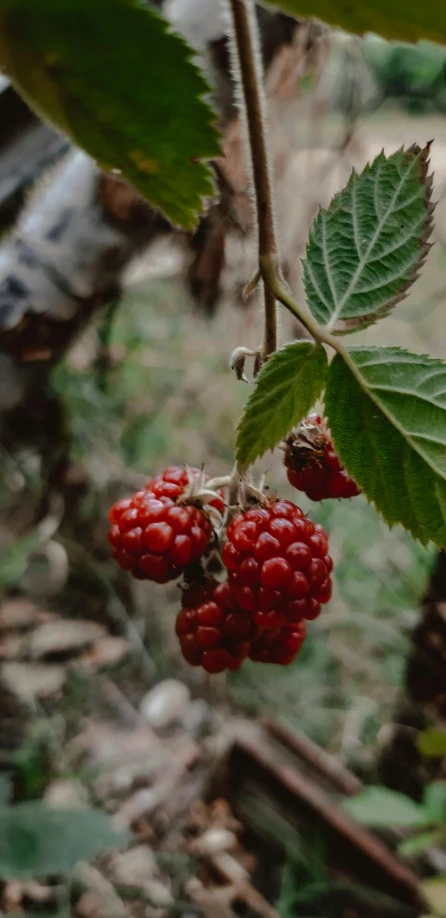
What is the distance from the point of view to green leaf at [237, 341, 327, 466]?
Result: 13.4 inches

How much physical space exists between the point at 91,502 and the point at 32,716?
0.46m

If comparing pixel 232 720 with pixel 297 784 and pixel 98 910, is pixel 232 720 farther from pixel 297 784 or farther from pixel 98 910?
pixel 98 910

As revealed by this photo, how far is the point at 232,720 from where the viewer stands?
159cm

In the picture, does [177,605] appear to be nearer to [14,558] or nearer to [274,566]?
[14,558]

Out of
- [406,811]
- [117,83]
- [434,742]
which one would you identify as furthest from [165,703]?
[117,83]

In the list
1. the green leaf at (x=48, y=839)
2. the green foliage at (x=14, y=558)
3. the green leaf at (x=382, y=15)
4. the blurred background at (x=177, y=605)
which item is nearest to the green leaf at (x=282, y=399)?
the green leaf at (x=382, y=15)

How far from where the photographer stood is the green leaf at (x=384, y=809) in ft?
3.72

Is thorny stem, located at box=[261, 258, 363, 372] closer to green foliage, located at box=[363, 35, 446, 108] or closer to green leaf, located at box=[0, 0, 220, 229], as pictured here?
green leaf, located at box=[0, 0, 220, 229]

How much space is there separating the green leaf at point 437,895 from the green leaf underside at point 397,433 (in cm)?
90

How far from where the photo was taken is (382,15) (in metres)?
0.19

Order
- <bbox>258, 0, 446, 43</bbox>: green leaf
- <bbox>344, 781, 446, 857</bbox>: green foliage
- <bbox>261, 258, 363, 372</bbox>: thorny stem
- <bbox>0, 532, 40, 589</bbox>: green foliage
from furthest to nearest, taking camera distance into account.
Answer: <bbox>0, 532, 40, 589</bbox>: green foliage
<bbox>344, 781, 446, 857</bbox>: green foliage
<bbox>261, 258, 363, 372</bbox>: thorny stem
<bbox>258, 0, 446, 43</bbox>: green leaf

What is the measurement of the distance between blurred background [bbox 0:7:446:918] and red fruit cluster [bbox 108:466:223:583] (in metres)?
0.60

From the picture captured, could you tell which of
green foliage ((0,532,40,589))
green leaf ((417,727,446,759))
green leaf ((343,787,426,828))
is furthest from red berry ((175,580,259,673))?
green foliage ((0,532,40,589))

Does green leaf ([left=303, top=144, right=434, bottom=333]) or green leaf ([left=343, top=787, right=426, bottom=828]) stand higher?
green leaf ([left=303, top=144, right=434, bottom=333])
